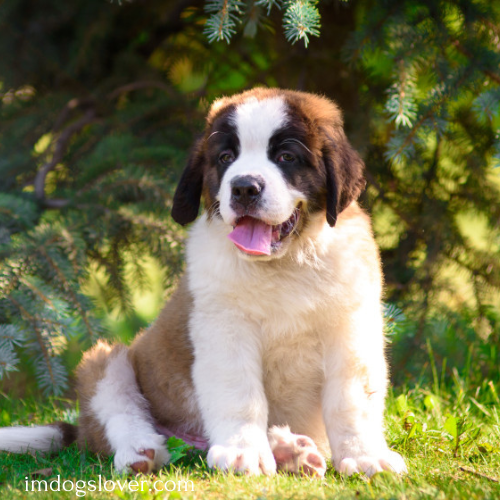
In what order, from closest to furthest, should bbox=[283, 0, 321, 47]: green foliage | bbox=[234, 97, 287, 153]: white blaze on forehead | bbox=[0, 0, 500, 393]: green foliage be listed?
bbox=[234, 97, 287, 153]: white blaze on forehead → bbox=[283, 0, 321, 47]: green foliage → bbox=[0, 0, 500, 393]: green foliage

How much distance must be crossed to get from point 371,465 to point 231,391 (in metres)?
0.58

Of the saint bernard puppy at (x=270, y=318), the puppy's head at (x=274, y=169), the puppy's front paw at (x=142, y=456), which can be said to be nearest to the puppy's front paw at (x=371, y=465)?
the saint bernard puppy at (x=270, y=318)

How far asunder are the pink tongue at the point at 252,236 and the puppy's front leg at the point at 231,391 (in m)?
0.28

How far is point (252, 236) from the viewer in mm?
2805

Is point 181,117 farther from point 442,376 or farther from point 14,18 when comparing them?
point 442,376

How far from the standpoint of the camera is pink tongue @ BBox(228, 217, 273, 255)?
2.77m

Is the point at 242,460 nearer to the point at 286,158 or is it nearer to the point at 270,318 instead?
the point at 270,318

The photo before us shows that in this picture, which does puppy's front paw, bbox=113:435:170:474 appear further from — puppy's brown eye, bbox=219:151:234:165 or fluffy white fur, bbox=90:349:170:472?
puppy's brown eye, bbox=219:151:234:165

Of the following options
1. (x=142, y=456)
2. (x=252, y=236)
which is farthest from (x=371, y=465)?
(x=252, y=236)

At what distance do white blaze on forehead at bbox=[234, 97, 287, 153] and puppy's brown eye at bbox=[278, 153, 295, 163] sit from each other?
7 centimetres

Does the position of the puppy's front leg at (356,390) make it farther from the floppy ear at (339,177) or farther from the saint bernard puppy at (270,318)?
the floppy ear at (339,177)

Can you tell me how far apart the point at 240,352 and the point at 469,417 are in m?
1.44

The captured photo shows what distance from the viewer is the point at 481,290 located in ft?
14.5

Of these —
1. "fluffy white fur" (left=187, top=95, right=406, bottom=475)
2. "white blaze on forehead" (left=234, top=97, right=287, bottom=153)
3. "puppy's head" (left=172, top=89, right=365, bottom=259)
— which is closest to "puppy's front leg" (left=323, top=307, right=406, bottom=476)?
"fluffy white fur" (left=187, top=95, right=406, bottom=475)
